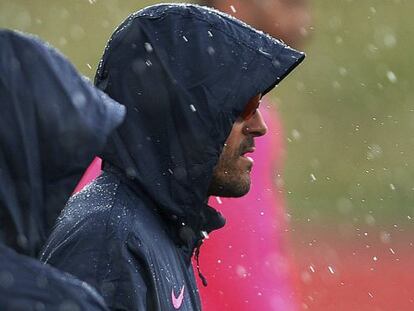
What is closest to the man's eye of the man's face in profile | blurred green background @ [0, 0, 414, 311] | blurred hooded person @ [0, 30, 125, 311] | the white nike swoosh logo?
the man's face in profile

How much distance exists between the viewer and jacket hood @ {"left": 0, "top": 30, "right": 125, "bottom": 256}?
7.38ft

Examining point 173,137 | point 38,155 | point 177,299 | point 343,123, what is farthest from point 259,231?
point 343,123

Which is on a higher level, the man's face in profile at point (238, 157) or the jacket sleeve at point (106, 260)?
the man's face in profile at point (238, 157)

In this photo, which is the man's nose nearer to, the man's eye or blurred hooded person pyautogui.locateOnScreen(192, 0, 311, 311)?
the man's eye

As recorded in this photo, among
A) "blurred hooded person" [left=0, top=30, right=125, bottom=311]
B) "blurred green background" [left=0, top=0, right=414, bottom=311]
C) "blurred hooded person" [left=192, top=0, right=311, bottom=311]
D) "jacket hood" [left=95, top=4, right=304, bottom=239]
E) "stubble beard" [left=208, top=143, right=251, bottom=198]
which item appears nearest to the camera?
"blurred hooded person" [left=0, top=30, right=125, bottom=311]

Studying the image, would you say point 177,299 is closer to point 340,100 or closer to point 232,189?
point 232,189

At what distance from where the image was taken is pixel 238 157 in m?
3.56

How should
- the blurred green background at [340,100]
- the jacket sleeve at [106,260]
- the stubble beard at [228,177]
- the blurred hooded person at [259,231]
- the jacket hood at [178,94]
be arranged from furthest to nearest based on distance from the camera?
the blurred green background at [340,100], the blurred hooded person at [259,231], the stubble beard at [228,177], the jacket hood at [178,94], the jacket sleeve at [106,260]

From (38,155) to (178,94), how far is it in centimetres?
116

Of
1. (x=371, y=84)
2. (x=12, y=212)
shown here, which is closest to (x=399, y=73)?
(x=371, y=84)

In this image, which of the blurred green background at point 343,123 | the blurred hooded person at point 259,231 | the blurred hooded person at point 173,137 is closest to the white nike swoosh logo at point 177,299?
the blurred hooded person at point 173,137

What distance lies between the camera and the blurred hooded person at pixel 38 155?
87.5 inches

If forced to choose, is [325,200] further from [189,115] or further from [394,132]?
[189,115]

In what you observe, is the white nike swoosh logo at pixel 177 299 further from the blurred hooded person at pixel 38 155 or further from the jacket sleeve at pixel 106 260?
the blurred hooded person at pixel 38 155
